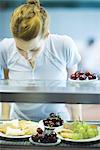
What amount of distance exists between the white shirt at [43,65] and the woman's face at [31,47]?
0.04 m

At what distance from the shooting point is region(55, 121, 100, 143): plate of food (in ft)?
4.45

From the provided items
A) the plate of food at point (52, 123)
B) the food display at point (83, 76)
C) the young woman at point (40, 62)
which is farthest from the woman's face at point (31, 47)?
the plate of food at point (52, 123)

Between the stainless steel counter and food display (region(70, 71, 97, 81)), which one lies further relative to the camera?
food display (region(70, 71, 97, 81))

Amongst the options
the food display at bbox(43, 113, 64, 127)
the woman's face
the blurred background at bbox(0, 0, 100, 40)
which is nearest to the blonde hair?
the woman's face

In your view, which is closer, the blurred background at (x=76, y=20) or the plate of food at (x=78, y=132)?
the plate of food at (x=78, y=132)

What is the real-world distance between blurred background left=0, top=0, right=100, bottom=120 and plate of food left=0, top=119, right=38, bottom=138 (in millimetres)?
2432

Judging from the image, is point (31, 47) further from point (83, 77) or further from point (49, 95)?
point (49, 95)

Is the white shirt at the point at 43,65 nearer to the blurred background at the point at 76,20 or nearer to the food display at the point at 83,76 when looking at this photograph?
the food display at the point at 83,76

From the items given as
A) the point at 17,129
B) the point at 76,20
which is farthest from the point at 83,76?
the point at 76,20

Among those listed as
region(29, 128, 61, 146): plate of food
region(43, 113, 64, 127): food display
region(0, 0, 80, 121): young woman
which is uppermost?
region(0, 0, 80, 121): young woman

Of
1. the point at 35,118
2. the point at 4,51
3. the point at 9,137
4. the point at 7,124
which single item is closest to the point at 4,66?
the point at 4,51

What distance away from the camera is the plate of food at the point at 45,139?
4.29 ft

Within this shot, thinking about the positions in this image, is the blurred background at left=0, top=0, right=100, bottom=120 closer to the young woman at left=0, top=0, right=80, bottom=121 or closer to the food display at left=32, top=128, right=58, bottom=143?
the young woman at left=0, top=0, right=80, bottom=121

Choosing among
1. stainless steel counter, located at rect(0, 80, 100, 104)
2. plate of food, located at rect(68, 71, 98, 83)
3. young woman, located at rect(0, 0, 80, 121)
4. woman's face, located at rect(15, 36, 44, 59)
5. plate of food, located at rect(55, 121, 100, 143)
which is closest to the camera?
stainless steel counter, located at rect(0, 80, 100, 104)
